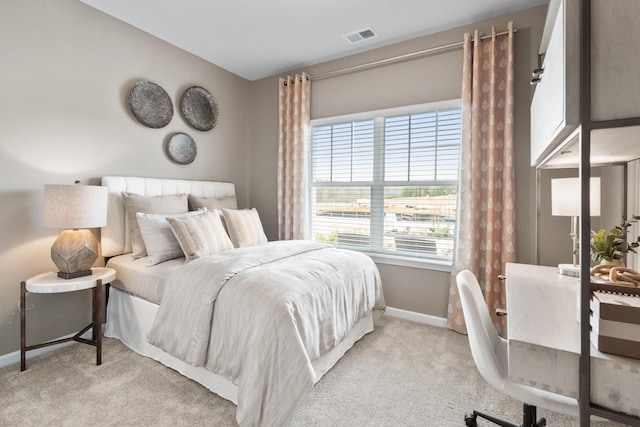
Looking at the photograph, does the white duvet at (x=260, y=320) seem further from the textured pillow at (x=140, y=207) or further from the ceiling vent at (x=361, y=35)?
the ceiling vent at (x=361, y=35)

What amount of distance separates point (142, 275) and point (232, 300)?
1.02 metres

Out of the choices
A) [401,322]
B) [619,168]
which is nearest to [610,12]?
[619,168]

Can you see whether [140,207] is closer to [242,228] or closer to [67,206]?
[67,206]

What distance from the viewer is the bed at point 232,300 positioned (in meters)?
1.51

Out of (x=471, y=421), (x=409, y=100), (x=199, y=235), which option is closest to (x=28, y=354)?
(x=199, y=235)

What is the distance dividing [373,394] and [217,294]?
115 centimetres

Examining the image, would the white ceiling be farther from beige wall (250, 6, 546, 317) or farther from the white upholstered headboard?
the white upholstered headboard

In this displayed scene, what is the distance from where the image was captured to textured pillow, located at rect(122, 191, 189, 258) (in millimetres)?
2584

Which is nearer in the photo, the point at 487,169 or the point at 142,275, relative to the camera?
the point at 142,275

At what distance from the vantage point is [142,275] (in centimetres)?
228

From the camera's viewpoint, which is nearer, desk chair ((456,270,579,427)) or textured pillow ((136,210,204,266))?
desk chair ((456,270,579,427))

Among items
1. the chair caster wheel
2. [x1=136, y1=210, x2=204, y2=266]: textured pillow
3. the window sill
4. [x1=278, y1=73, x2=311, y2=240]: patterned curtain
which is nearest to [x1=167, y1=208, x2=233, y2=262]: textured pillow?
[x1=136, y1=210, x2=204, y2=266]: textured pillow

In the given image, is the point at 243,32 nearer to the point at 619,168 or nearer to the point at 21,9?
the point at 21,9

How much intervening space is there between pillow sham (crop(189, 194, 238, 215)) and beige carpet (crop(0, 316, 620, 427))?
1.42 meters
